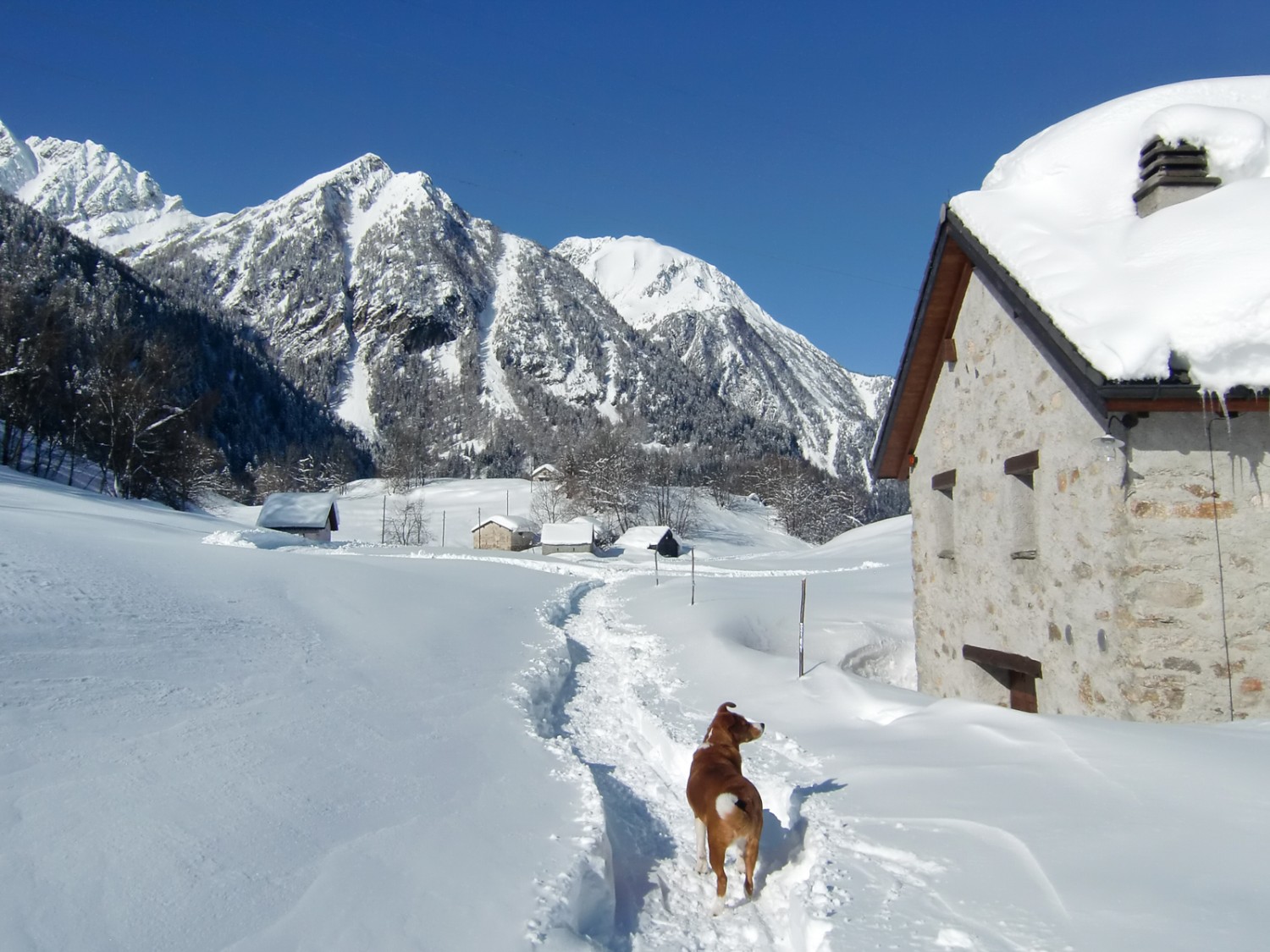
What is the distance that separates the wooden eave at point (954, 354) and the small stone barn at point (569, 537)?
1772 inches

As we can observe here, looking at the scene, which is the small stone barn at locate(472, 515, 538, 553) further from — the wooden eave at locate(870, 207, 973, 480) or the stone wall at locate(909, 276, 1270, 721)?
the stone wall at locate(909, 276, 1270, 721)

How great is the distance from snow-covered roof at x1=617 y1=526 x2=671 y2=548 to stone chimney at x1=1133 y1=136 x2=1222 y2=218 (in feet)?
168

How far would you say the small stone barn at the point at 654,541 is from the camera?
58.3 m

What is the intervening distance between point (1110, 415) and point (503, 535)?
5695 cm

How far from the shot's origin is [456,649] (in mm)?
10648

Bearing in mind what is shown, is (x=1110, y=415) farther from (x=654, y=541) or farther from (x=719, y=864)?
(x=654, y=541)

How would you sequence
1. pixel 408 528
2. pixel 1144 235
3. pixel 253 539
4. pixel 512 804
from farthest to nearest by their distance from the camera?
pixel 408 528, pixel 253 539, pixel 1144 235, pixel 512 804

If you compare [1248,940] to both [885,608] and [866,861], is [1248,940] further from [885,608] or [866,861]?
[885,608]

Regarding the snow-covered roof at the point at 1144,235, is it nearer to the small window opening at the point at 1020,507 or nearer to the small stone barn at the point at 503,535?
the small window opening at the point at 1020,507

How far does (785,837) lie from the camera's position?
17.0 ft

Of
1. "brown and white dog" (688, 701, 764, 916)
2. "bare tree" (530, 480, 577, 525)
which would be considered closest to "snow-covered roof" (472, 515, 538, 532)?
"bare tree" (530, 480, 577, 525)

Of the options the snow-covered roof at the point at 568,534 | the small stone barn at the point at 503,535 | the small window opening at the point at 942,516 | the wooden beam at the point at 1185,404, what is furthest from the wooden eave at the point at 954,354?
the small stone barn at the point at 503,535

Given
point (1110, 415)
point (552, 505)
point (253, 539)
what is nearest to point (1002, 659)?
point (1110, 415)

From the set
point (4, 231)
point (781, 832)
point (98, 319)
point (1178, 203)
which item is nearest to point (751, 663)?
point (781, 832)
